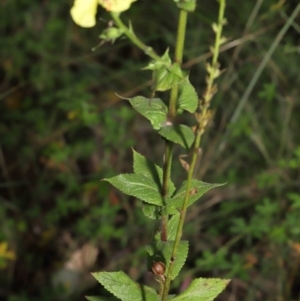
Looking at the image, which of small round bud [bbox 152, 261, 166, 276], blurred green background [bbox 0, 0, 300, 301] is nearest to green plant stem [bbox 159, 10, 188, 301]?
small round bud [bbox 152, 261, 166, 276]

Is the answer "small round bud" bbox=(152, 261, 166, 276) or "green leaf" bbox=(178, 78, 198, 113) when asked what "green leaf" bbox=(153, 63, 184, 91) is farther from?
"small round bud" bbox=(152, 261, 166, 276)

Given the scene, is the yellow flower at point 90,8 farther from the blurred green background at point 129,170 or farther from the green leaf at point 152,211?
the blurred green background at point 129,170

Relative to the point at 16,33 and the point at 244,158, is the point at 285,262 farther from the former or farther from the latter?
the point at 16,33

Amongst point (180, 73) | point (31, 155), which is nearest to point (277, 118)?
point (31, 155)

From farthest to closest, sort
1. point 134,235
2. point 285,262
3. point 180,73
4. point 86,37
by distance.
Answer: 1. point 86,37
2. point 134,235
3. point 285,262
4. point 180,73

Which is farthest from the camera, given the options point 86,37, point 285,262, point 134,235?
point 86,37

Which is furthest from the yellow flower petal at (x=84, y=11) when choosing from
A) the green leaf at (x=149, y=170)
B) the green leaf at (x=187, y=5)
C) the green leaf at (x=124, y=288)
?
the green leaf at (x=124, y=288)

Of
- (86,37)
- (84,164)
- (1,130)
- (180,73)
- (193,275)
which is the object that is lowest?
(193,275)
